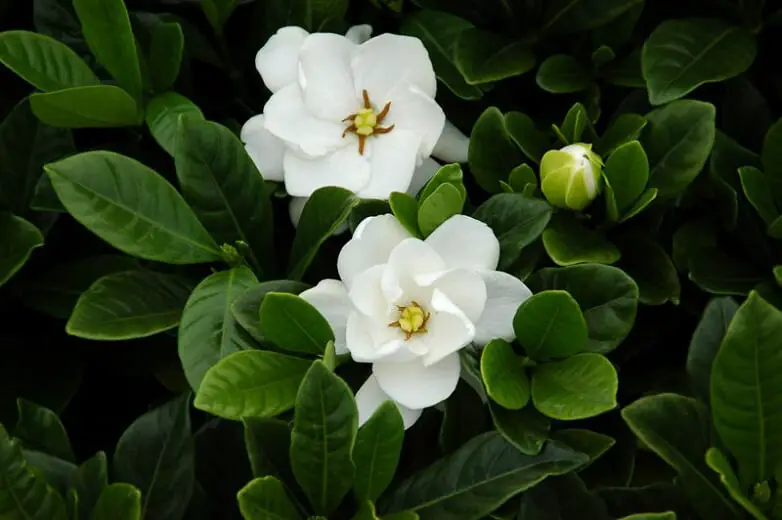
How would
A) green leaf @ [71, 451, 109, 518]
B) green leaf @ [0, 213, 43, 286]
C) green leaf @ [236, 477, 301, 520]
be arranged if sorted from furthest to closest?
1. green leaf @ [0, 213, 43, 286]
2. green leaf @ [71, 451, 109, 518]
3. green leaf @ [236, 477, 301, 520]

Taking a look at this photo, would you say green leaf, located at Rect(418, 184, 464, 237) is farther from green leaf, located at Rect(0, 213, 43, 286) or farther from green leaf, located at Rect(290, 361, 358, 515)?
green leaf, located at Rect(0, 213, 43, 286)

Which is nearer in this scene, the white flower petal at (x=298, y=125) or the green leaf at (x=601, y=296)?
the green leaf at (x=601, y=296)

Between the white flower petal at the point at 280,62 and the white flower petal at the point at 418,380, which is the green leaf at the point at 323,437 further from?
the white flower petal at the point at 280,62

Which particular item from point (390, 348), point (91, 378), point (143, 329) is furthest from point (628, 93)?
point (91, 378)

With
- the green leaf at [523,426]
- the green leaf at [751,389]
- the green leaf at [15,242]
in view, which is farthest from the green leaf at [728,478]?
the green leaf at [15,242]

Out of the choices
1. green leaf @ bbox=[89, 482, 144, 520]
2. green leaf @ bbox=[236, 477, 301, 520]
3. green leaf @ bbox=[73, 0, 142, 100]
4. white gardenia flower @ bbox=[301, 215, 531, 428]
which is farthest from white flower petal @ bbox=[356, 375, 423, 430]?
green leaf @ bbox=[73, 0, 142, 100]

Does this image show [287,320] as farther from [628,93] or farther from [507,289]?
[628,93]

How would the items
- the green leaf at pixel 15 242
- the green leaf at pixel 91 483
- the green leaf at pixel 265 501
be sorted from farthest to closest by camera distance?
the green leaf at pixel 15 242, the green leaf at pixel 91 483, the green leaf at pixel 265 501
